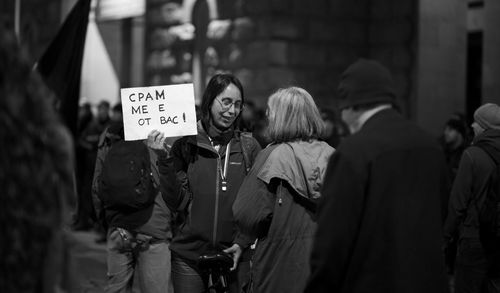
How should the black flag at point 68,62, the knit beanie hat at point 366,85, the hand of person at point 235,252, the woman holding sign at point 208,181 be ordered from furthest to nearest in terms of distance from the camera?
the black flag at point 68,62 < the woman holding sign at point 208,181 < the hand of person at point 235,252 < the knit beanie hat at point 366,85

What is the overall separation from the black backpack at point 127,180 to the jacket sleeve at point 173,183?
0.74 meters

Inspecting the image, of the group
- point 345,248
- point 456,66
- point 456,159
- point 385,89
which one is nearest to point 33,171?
point 345,248

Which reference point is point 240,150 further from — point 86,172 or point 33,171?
point 86,172

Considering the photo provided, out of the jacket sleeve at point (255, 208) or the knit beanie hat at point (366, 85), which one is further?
the jacket sleeve at point (255, 208)

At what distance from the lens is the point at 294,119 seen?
5156 mm

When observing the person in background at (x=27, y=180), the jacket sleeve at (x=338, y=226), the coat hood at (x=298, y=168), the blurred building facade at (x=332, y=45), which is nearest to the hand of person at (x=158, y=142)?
the coat hood at (x=298, y=168)

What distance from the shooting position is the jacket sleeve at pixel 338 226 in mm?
3537

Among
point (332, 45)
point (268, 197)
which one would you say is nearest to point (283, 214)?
point (268, 197)

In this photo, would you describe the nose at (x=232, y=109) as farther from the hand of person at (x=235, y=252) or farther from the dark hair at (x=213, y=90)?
the hand of person at (x=235, y=252)

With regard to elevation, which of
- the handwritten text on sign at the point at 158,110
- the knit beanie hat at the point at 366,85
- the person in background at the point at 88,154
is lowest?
the person in background at the point at 88,154

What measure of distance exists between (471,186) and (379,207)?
3319 mm

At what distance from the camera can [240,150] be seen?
5.88 m

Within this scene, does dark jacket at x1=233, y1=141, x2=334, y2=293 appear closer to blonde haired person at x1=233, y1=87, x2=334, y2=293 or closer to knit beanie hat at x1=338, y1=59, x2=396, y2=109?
blonde haired person at x1=233, y1=87, x2=334, y2=293

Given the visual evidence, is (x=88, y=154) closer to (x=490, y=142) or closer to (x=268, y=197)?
(x=490, y=142)
